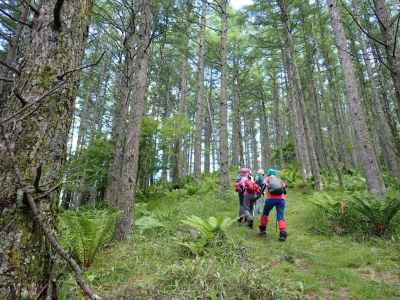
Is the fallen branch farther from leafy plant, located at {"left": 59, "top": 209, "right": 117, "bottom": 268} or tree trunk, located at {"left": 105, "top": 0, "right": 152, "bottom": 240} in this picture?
tree trunk, located at {"left": 105, "top": 0, "right": 152, "bottom": 240}

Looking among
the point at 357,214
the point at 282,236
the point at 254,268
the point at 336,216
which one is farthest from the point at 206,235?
the point at 357,214

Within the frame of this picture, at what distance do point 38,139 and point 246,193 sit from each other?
6.47 m

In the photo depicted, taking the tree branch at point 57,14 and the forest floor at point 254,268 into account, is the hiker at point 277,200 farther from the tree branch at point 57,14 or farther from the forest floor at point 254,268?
the tree branch at point 57,14

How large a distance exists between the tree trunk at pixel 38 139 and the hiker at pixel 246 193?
6.11m

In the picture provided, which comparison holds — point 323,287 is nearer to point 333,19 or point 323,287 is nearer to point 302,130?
point 333,19

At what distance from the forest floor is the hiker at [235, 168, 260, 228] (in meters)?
0.37

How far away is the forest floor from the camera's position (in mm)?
3466

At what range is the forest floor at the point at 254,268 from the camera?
11.4 ft

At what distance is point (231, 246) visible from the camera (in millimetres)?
5211

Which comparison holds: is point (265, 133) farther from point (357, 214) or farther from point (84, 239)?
point (84, 239)

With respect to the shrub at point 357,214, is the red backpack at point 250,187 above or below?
above

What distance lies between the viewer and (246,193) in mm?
7613

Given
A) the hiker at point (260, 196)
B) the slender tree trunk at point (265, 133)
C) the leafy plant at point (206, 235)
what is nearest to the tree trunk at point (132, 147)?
the leafy plant at point (206, 235)

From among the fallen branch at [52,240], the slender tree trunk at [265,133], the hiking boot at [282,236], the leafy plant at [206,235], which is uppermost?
the slender tree trunk at [265,133]
